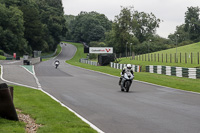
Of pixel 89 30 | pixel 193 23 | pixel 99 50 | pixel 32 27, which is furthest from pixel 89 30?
pixel 99 50

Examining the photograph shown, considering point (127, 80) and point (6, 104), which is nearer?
point (6, 104)

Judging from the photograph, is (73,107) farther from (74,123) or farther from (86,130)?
(86,130)

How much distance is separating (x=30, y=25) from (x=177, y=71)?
84.9 metres

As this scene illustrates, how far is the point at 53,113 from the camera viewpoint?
10.3m

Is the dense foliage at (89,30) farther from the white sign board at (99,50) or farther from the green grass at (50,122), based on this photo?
the green grass at (50,122)

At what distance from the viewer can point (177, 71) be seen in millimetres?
33750

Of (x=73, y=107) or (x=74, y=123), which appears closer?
(x=74, y=123)

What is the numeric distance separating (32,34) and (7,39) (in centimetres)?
2303

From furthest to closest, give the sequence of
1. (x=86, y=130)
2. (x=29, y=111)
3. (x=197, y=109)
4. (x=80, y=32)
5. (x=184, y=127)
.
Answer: (x=80, y=32)
(x=197, y=109)
(x=29, y=111)
(x=184, y=127)
(x=86, y=130)

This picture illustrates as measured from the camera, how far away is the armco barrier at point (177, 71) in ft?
101

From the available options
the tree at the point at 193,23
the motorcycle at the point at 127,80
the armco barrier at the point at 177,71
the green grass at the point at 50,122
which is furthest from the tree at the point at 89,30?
the green grass at the point at 50,122

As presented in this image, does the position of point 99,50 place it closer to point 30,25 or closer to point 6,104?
point 30,25

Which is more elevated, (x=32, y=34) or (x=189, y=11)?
(x=189, y=11)

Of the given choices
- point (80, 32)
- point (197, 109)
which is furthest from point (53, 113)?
point (80, 32)
